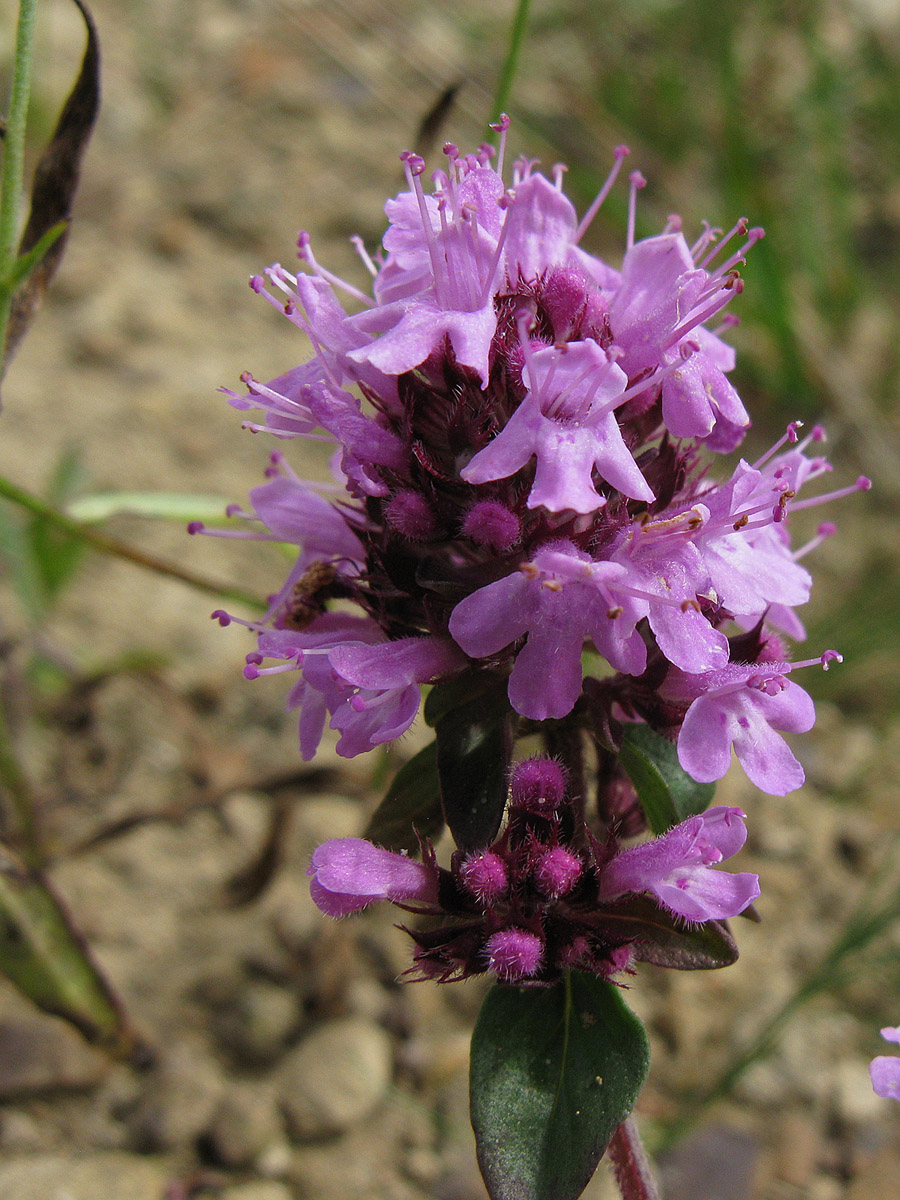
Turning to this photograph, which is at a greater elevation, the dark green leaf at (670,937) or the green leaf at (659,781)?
the green leaf at (659,781)

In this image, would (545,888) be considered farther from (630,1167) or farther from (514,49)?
(514,49)

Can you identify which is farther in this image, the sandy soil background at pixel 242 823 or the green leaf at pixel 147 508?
the green leaf at pixel 147 508

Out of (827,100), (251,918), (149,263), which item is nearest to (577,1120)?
(251,918)

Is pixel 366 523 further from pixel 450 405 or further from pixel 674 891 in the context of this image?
pixel 674 891

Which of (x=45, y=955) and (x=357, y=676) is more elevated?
(x=357, y=676)

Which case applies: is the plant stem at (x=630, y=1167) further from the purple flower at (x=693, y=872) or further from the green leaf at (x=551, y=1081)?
the purple flower at (x=693, y=872)

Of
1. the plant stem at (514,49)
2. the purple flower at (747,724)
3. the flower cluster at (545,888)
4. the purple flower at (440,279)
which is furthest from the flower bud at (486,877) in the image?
the plant stem at (514,49)

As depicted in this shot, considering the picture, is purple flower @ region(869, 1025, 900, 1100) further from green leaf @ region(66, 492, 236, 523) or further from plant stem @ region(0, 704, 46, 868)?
green leaf @ region(66, 492, 236, 523)

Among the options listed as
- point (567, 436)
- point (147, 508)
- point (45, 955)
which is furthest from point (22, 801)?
point (567, 436)
